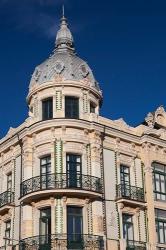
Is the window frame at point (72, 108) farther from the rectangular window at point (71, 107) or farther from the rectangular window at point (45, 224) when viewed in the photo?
the rectangular window at point (45, 224)

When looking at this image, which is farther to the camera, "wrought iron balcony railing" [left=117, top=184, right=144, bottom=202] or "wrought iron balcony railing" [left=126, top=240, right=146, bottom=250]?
"wrought iron balcony railing" [left=117, top=184, right=144, bottom=202]

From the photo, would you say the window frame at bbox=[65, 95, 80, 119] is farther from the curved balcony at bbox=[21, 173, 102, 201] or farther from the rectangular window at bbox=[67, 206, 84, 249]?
the rectangular window at bbox=[67, 206, 84, 249]

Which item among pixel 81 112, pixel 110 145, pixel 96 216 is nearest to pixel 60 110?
pixel 81 112

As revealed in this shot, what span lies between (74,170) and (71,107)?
436 cm

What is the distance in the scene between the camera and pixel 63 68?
37.6 metres

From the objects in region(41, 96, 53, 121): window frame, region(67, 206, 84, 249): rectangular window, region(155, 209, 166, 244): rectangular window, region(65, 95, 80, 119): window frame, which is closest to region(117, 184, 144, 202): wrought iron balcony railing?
region(155, 209, 166, 244): rectangular window

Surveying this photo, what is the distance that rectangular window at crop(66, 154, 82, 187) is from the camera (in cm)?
3409

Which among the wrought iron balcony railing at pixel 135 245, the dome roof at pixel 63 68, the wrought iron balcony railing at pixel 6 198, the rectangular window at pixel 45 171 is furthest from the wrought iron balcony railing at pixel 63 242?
the dome roof at pixel 63 68

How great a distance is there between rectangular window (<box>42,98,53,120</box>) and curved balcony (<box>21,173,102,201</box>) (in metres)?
4.10

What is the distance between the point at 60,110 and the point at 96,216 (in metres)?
7.08

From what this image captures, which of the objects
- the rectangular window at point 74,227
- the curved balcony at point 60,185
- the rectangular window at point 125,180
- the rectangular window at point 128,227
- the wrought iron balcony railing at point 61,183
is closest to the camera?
the rectangular window at point 74,227

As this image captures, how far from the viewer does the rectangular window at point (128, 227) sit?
35781mm

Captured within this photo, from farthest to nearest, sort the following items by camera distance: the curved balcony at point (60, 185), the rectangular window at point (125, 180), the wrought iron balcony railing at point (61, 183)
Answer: the rectangular window at point (125, 180)
the wrought iron balcony railing at point (61, 183)
the curved balcony at point (60, 185)

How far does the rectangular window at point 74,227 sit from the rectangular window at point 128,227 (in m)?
3.52
